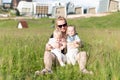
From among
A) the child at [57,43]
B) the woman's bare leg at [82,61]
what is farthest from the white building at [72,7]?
the woman's bare leg at [82,61]

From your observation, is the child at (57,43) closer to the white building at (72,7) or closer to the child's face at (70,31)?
the child's face at (70,31)

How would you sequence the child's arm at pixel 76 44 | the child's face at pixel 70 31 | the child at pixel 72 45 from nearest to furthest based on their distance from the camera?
the child at pixel 72 45, the child's arm at pixel 76 44, the child's face at pixel 70 31

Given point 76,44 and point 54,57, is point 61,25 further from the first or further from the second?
point 54,57

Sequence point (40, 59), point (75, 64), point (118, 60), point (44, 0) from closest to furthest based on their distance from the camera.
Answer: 1. point (118, 60)
2. point (75, 64)
3. point (40, 59)
4. point (44, 0)

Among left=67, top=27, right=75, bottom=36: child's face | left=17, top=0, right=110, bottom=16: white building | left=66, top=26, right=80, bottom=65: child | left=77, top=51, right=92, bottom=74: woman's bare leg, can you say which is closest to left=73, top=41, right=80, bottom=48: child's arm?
left=66, top=26, right=80, bottom=65: child

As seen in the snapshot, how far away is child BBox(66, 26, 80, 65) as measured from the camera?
7816mm

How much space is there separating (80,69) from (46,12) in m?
123

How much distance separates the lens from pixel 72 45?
7.94 meters

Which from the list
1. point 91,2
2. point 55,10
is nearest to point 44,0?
point 91,2

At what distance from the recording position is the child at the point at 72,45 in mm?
7816

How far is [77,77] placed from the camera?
670 centimetres

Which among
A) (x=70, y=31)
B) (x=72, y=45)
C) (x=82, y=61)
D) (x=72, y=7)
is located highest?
(x=70, y=31)

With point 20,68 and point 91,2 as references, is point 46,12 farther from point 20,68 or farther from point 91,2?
point 20,68

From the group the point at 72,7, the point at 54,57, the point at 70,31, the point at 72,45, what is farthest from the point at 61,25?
the point at 72,7
